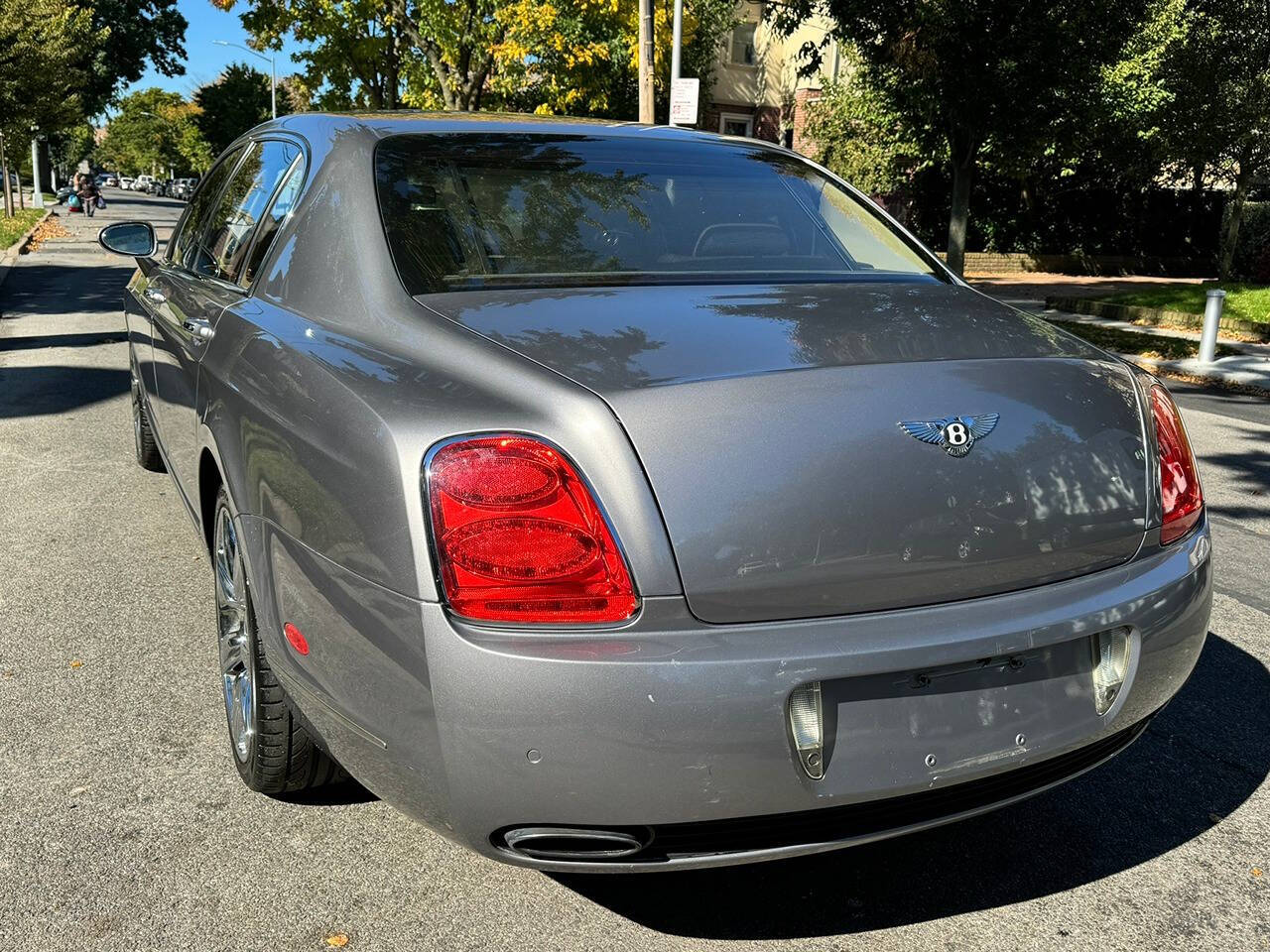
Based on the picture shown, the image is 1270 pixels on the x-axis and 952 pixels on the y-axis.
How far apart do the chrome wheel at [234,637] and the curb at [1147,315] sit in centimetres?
1349

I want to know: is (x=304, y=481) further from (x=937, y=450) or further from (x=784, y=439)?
(x=937, y=450)

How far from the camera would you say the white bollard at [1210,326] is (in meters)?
11.8

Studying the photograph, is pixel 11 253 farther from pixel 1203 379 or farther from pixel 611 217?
pixel 611 217

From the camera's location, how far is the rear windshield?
272cm

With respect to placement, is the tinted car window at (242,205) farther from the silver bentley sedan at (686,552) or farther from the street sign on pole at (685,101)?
the street sign on pole at (685,101)

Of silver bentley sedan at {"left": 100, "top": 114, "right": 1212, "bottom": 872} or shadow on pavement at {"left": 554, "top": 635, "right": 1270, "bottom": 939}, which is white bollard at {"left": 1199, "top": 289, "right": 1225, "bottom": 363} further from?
silver bentley sedan at {"left": 100, "top": 114, "right": 1212, "bottom": 872}

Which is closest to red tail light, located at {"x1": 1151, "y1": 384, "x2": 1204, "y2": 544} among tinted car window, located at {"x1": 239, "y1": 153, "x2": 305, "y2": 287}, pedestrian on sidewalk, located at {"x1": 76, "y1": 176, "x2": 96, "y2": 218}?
tinted car window, located at {"x1": 239, "y1": 153, "x2": 305, "y2": 287}

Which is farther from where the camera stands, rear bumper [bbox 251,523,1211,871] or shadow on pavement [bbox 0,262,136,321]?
shadow on pavement [bbox 0,262,136,321]

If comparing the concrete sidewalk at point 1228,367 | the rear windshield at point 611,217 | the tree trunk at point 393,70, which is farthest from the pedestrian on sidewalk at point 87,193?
the rear windshield at point 611,217

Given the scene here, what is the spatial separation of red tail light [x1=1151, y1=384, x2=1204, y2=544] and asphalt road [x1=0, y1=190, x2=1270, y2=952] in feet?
2.73

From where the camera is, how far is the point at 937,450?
6.88 feet

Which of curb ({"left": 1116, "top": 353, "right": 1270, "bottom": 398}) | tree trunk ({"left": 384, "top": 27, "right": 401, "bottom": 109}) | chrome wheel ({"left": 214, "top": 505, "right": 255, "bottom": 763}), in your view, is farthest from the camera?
tree trunk ({"left": 384, "top": 27, "right": 401, "bottom": 109})

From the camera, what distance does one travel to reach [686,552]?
76.8 inches

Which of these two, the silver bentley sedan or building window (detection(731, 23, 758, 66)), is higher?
building window (detection(731, 23, 758, 66))
